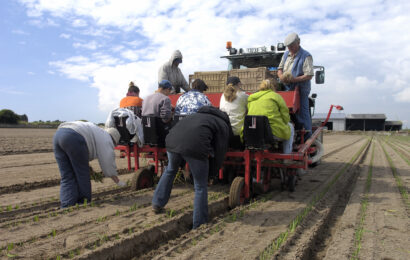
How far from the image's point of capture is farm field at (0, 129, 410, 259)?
288 cm

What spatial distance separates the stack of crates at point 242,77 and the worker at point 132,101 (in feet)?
5.66

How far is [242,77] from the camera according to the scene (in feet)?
22.4

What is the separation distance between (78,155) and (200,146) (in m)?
1.92

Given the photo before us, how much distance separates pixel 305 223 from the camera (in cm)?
378

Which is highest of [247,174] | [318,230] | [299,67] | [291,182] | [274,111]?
[299,67]

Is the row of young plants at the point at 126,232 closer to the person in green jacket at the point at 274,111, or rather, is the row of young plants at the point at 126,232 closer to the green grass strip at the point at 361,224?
the person in green jacket at the point at 274,111

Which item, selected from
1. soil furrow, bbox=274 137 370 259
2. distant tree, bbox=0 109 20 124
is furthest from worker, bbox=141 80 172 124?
distant tree, bbox=0 109 20 124

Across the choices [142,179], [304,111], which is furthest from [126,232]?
[304,111]

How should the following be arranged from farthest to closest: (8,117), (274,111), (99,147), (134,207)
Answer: (8,117) → (274,111) → (99,147) → (134,207)

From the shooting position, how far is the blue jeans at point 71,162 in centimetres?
428

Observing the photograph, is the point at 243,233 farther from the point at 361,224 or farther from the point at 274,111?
the point at 274,111

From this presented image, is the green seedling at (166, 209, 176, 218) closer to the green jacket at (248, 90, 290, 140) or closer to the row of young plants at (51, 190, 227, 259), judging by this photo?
the row of young plants at (51, 190, 227, 259)

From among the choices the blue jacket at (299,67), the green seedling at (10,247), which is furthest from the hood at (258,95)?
the green seedling at (10,247)

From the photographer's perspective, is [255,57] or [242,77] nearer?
[242,77]
